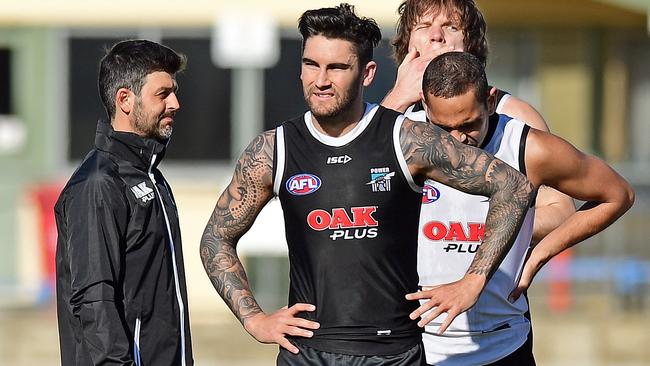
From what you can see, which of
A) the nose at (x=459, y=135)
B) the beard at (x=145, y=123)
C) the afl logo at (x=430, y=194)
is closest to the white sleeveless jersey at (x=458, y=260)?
the afl logo at (x=430, y=194)

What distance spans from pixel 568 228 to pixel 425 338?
72cm

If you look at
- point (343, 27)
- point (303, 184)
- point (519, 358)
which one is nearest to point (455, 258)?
point (519, 358)

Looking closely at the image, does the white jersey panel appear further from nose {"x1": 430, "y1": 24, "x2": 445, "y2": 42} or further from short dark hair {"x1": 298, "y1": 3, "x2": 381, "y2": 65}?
short dark hair {"x1": 298, "y1": 3, "x2": 381, "y2": 65}

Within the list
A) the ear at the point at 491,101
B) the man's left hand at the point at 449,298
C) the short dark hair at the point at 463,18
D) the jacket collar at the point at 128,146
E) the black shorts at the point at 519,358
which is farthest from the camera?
the short dark hair at the point at 463,18

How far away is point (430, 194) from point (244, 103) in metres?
10.6

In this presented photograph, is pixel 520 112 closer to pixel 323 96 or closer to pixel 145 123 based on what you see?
pixel 323 96

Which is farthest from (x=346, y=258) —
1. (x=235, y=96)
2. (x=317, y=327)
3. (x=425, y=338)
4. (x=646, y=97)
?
(x=646, y=97)

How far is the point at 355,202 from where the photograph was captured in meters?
4.65

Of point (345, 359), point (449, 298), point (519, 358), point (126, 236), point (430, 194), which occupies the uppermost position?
point (430, 194)

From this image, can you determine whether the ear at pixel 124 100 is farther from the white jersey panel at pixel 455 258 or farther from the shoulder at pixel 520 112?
the shoulder at pixel 520 112

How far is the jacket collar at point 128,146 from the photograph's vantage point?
16.4ft

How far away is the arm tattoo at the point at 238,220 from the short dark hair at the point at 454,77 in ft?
1.98

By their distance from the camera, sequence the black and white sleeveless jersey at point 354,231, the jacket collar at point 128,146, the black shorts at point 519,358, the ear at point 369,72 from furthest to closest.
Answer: the black shorts at point 519,358 < the jacket collar at point 128,146 < the ear at point 369,72 < the black and white sleeveless jersey at point 354,231

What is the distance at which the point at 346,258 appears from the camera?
4.66 metres
